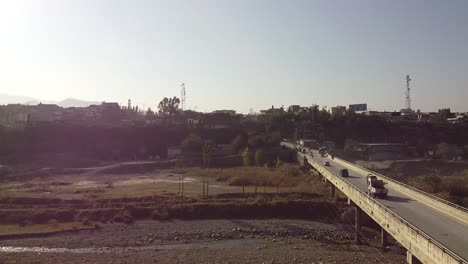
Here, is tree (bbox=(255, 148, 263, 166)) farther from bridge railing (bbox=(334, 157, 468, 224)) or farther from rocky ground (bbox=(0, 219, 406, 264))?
bridge railing (bbox=(334, 157, 468, 224))

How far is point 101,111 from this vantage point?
15575cm

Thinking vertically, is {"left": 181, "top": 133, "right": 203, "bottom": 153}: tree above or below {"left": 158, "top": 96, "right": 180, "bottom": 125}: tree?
below

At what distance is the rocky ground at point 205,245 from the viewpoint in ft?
105

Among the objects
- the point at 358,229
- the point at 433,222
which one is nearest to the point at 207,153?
the point at 358,229

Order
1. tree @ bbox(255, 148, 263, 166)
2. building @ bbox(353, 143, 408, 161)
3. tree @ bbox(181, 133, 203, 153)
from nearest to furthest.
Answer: tree @ bbox(255, 148, 263, 166), building @ bbox(353, 143, 408, 161), tree @ bbox(181, 133, 203, 153)

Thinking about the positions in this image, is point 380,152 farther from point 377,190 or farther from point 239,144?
point 377,190

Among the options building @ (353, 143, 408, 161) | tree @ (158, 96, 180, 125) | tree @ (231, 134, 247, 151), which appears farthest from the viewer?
tree @ (158, 96, 180, 125)

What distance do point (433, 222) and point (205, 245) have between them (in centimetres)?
1740

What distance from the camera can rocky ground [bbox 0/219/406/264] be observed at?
31922 mm

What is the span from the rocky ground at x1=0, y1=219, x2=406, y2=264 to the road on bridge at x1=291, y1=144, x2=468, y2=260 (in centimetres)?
374

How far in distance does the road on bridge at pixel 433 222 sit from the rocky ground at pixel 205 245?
12.3 feet

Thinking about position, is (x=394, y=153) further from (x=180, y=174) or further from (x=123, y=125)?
(x=123, y=125)

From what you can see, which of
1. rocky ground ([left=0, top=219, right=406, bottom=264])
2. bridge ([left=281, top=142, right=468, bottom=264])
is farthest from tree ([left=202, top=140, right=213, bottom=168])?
bridge ([left=281, top=142, right=468, bottom=264])

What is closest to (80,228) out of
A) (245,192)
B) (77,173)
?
(245,192)
